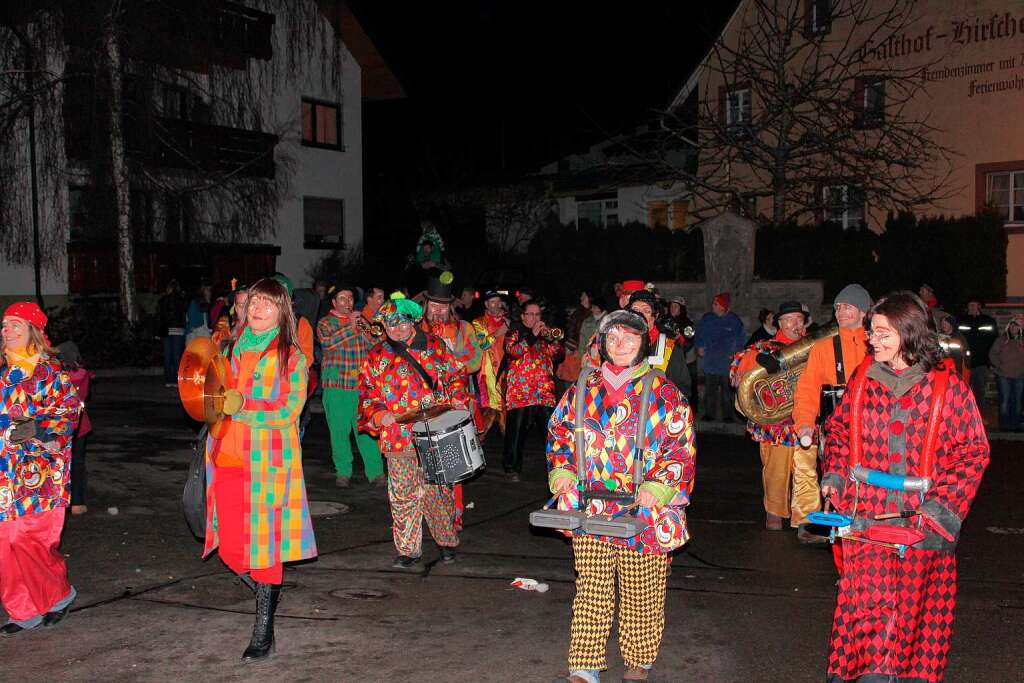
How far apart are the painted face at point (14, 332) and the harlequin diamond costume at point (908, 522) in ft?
14.3

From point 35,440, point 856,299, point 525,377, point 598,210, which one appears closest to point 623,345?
point 856,299

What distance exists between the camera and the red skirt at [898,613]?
14.3 feet

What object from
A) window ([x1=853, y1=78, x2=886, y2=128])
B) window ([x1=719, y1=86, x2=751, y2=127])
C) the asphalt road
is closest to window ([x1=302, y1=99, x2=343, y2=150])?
window ([x1=719, y1=86, x2=751, y2=127])

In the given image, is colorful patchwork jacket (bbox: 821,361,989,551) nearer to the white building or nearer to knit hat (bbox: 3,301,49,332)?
knit hat (bbox: 3,301,49,332)

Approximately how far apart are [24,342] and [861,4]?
76.1 feet

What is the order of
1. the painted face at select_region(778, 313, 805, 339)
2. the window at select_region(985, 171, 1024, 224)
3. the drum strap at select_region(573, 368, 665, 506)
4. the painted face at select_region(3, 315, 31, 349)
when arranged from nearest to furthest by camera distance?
the drum strap at select_region(573, 368, 665, 506), the painted face at select_region(3, 315, 31, 349), the painted face at select_region(778, 313, 805, 339), the window at select_region(985, 171, 1024, 224)

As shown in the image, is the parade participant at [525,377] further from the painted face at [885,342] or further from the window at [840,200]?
the window at [840,200]

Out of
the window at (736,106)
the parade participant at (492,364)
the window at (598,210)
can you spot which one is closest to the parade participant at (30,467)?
the parade participant at (492,364)

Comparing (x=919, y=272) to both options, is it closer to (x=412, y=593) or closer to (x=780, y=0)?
(x=780, y=0)

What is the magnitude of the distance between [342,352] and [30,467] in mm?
4498

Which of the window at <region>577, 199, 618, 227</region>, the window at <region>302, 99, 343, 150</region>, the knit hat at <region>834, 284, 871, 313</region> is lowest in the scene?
the knit hat at <region>834, 284, 871, 313</region>

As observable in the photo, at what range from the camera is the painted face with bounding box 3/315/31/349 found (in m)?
5.86

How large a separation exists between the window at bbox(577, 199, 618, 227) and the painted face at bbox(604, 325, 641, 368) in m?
31.1

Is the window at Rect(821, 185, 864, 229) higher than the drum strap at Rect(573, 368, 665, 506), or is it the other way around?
the window at Rect(821, 185, 864, 229)
